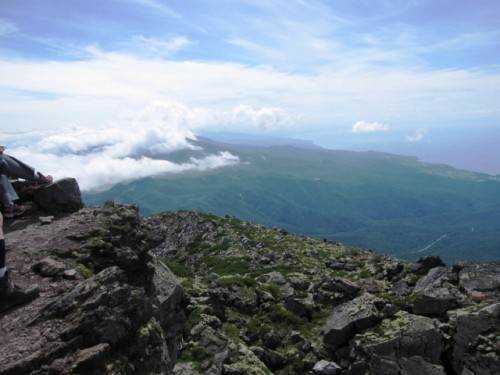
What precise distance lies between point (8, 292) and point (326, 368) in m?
23.3

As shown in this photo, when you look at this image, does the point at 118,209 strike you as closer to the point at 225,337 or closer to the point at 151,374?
the point at 151,374

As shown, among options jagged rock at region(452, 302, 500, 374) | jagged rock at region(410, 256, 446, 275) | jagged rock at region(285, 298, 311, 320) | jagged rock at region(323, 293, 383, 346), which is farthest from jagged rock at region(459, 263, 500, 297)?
jagged rock at region(285, 298, 311, 320)

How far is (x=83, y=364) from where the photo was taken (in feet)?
50.0

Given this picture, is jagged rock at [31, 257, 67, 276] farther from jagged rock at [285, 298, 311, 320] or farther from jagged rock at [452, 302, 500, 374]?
jagged rock at [452, 302, 500, 374]

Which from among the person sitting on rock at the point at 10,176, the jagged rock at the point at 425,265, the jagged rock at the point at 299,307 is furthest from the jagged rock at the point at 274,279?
the person sitting on rock at the point at 10,176

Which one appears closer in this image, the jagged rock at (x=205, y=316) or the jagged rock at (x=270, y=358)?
the jagged rock at (x=205, y=316)

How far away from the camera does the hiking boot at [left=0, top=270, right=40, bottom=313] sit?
16750 mm

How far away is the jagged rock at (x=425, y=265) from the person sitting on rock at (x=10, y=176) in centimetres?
3662

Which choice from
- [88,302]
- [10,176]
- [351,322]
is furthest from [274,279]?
[88,302]

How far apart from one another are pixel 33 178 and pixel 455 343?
2949 centimetres

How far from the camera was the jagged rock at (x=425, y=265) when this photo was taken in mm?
43562

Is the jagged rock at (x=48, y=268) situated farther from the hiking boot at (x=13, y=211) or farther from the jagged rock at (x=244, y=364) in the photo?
the jagged rock at (x=244, y=364)

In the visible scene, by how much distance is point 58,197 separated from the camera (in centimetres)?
2578

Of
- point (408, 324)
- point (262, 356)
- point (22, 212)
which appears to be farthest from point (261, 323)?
point (22, 212)
